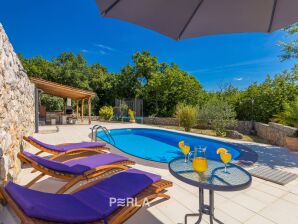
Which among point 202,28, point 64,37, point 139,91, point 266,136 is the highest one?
point 64,37

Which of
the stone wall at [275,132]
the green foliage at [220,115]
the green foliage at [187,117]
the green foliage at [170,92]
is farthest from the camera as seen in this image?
the green foliage at [170,92]

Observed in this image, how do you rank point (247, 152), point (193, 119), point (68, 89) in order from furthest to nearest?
point (193, 119), point (68, 89), point (247, 152)

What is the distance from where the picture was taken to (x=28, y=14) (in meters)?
16.0

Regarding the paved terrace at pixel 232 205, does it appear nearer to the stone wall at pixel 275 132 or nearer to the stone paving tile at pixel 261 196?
the stone paving tile at pixel 261 196

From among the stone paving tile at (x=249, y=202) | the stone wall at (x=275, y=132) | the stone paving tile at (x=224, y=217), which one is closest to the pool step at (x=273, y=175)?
the stone paving tile at (x=249, y=202)

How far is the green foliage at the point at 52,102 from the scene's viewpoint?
1607cm

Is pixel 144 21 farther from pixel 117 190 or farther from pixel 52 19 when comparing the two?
pixel 52 19

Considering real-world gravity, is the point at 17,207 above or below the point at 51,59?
below

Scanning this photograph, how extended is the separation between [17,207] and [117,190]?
979 millimetres

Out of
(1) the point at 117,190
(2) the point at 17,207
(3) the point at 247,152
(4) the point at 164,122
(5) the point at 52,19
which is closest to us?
(2) the point at 17,207

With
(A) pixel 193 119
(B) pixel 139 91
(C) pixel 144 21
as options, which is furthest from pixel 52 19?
(C) pixel 144 21

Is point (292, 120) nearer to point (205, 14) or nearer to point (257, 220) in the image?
point (257, 220)

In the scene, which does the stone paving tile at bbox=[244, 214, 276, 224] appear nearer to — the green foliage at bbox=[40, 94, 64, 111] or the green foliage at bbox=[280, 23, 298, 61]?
the green foliage at bbox=[280, 23, 298, 61]

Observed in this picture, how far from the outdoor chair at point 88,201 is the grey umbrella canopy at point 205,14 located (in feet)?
6.37
